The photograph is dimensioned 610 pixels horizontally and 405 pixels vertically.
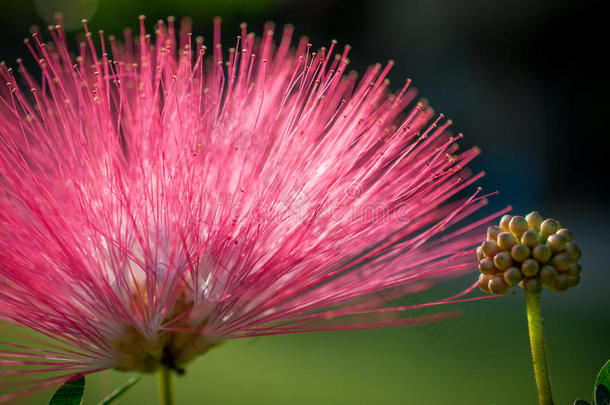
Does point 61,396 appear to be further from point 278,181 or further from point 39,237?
point 278,181

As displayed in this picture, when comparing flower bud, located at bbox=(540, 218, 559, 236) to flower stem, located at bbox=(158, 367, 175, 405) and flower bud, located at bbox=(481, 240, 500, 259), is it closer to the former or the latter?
flower bud, located at bbox=(481, 240, 500, 259)

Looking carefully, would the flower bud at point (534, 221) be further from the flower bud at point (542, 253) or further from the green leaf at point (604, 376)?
the green leaf at point (604, 376)

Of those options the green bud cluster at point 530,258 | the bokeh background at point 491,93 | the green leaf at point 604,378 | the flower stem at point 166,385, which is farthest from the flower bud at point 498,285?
the bokeh background at point 491,93

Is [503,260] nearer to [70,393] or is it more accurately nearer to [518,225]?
[518,225]

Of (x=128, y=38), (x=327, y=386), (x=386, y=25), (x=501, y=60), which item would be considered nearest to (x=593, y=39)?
(x=501, y=60)

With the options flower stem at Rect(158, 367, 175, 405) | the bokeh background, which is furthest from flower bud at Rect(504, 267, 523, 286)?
the bokeh background

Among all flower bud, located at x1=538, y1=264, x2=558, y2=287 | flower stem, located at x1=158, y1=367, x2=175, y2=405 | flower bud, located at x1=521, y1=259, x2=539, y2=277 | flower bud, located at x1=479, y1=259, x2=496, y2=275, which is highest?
flower bud, located at x1=479, y1=259, x2=496, y2=275

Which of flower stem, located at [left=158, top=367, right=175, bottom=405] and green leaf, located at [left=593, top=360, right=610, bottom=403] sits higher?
flower stem, located at [left=158, top=367, right=175, bottom=405]
